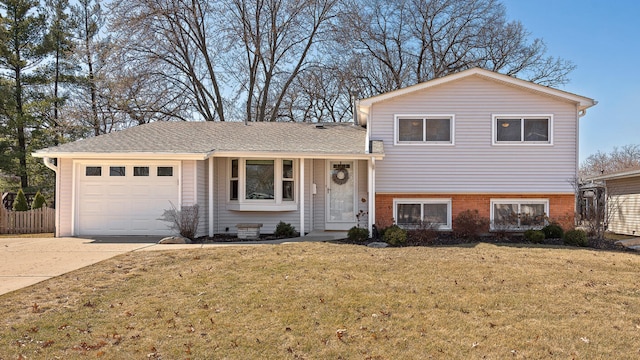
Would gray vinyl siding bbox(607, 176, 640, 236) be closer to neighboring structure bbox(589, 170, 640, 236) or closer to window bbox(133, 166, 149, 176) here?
neighboring structure bbox(589, 170, 640, 236)

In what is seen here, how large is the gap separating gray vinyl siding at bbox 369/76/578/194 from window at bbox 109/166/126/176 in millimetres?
7068

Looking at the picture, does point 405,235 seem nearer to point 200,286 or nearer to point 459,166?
Result: point 459,166

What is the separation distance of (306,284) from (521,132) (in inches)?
362

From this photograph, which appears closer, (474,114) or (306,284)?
(306,284)

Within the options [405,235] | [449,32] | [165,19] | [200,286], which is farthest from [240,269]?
[449,32]

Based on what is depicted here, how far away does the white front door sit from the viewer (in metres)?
13.5

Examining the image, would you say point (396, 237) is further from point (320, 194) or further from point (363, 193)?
point (320, 194)

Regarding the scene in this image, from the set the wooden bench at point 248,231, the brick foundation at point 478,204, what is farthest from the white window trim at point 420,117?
the wooden bench at point 248,231

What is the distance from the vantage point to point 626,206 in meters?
16.8

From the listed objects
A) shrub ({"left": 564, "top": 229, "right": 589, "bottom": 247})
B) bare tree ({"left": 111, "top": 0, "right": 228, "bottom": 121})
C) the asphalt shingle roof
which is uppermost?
bare tree ({"left": 111, "top": 0, "right": 228, "bottom": 121})

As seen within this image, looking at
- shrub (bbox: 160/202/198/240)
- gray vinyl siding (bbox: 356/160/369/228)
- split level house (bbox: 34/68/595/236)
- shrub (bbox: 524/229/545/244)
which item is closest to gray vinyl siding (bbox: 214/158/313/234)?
split level house (bbox: 34/68/595/236)

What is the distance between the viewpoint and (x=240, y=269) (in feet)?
23.9

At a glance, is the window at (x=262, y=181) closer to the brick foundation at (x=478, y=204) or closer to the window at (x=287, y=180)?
the window at (x=287, y=180)

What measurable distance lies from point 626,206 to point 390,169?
418 inches
